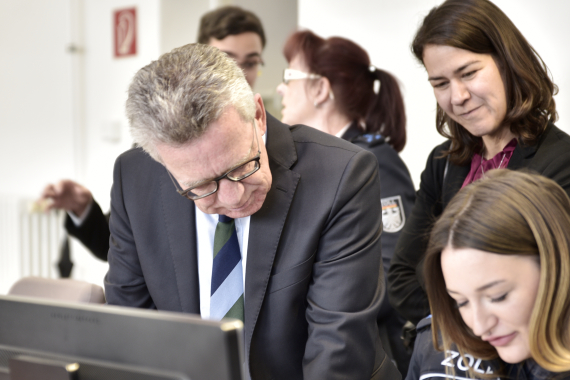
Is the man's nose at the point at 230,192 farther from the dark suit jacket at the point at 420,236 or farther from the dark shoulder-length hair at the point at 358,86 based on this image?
the dark shoulder-length hair at the point at 358,86

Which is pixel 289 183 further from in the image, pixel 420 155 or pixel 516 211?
pixel 420 155

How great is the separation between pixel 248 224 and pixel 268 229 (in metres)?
0.08

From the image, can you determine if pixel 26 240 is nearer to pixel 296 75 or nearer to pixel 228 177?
pixel 296 75

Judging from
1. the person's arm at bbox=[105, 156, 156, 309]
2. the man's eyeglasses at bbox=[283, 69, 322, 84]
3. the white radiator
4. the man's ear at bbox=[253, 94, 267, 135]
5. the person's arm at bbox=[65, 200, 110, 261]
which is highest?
the man's eyeglasses at bbox=[283, 69, 322, 84]

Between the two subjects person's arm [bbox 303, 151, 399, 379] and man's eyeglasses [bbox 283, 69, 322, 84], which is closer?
person's arm [bbox 303, 151, 399, 379]

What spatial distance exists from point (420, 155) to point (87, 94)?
9.50 feet

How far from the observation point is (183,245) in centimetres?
140

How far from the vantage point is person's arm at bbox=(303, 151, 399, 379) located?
124cm

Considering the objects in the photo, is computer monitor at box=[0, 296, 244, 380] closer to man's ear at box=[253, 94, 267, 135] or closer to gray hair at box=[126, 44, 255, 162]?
gray hair at box=[126, 44, 255, 162]

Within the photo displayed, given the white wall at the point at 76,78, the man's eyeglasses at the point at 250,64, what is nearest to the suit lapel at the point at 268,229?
the man's eyeglasses at the point at 250,64

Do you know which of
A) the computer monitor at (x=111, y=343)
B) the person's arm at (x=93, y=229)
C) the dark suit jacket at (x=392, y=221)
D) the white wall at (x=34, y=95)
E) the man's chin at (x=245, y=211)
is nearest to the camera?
the computer monitor at (x=111, y=343)

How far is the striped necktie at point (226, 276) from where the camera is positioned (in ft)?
4.49

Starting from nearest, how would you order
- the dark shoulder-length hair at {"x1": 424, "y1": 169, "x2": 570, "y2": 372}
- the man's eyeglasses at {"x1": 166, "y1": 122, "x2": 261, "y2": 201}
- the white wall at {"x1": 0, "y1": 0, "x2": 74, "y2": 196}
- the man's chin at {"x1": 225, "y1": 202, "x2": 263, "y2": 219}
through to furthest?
the dark shoulder-length hair at {"x1": 424, "y1": 169, "x2": 570, "y2": 372}
the man's eyeglasses at {"x1": 166, "y1": 122, "x2": 261, "y2": 201}
the man's chin at {"x1": 225, "y1": 202, "x2": 263, "y2": 219}
the white wall at {"x1": 0, "y1": 0, "x2": 74, "y2": 196}

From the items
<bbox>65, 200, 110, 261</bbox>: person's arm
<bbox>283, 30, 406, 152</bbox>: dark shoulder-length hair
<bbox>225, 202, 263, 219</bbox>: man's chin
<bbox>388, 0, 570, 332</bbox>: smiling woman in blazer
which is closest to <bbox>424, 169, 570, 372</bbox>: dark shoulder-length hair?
<bbox>388, 0, 570, 332</bbox>: smiling woman in blazer
